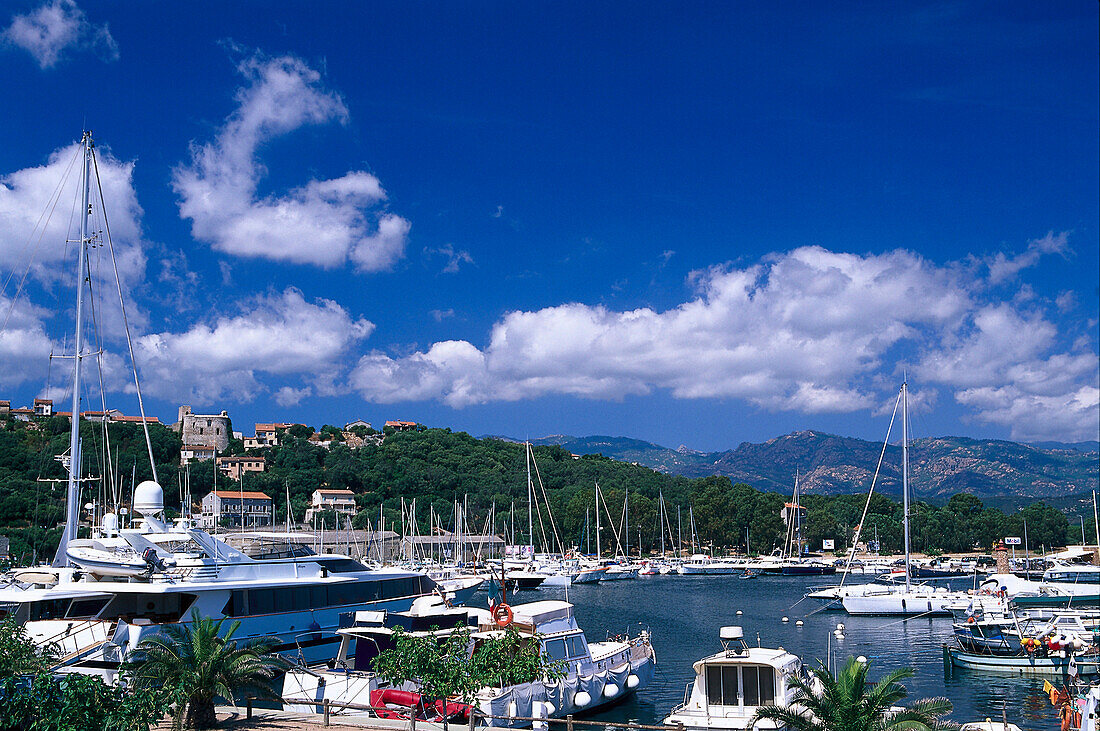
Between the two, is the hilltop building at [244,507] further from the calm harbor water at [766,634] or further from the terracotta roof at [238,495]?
the calm harbor water at [766,634]

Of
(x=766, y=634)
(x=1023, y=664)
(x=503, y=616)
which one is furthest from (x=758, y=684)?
(x=766, y=634)

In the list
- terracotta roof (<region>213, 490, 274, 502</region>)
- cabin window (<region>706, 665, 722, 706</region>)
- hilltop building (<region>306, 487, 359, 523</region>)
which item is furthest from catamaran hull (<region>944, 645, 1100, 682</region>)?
hilltop building (<region>306, 487, 359, 523</region>)

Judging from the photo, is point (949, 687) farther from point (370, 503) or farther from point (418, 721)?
point (370, 503)

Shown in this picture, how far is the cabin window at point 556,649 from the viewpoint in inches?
1124

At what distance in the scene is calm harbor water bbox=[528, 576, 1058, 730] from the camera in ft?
105

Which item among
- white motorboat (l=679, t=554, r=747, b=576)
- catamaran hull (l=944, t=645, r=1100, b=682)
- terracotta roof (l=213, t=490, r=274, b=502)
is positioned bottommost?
white motorboat (l=679, t=554, r=747, b=576)

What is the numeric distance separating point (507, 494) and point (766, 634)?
95438 mm

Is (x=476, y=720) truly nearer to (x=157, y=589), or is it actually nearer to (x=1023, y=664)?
(x=157, y=589)

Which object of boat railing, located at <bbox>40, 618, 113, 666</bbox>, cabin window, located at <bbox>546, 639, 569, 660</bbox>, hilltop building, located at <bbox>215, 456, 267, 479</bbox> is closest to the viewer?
boat railing, located at <bbox>40, 618, 113, 666</bbox>

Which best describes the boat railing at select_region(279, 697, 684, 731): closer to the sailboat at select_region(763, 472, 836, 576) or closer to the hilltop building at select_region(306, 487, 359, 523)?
the sailboat at select_region(763, 472, 836, 576)

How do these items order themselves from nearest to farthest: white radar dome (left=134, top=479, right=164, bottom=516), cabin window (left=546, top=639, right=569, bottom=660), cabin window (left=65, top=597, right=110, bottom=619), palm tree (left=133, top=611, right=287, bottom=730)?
palm tree (left=133, top=611, right=287, bottom=730) → cabin window (left=546, top=639, right=569, bottom=660) → cabin window (left=65, top=597, right=110, bottom=619) → white radar dome (left=134, top=479, right=164, bottom=516)

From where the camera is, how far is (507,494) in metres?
146

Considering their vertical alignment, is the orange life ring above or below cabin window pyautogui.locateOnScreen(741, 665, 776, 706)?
above

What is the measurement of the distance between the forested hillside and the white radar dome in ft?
259
